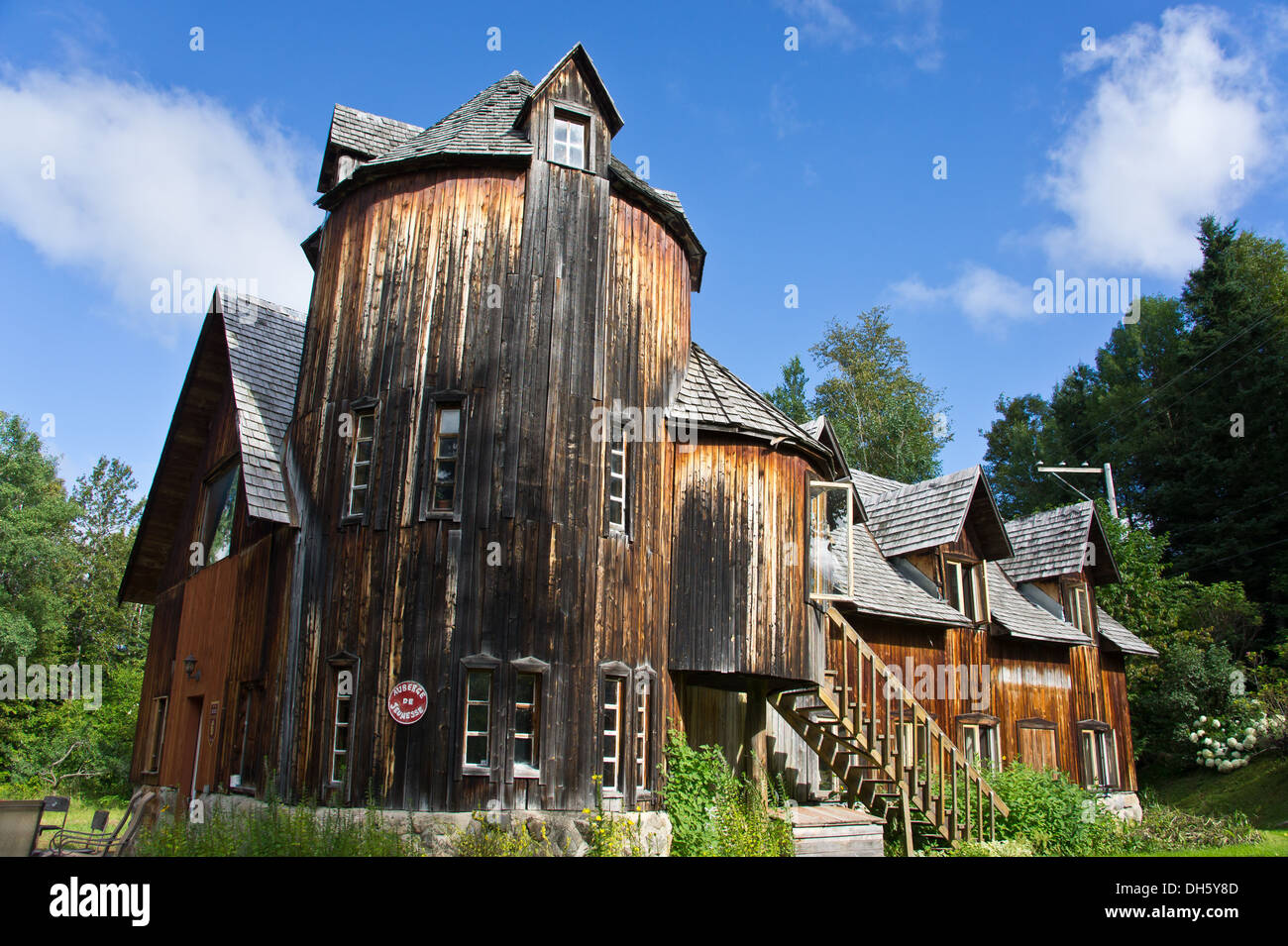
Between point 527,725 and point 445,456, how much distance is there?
4.07 metres

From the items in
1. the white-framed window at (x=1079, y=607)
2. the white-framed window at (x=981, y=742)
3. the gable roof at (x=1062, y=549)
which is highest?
the gable roof at (x=1062, y=549)

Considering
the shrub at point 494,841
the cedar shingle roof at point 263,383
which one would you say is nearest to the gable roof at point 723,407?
the cedar shingle roof at point 263,383

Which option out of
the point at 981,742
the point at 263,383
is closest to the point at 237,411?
the point at 263,383

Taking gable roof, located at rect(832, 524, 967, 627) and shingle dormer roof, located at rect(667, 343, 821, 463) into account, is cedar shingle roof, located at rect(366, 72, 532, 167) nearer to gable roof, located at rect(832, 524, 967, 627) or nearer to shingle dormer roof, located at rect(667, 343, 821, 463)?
shingle dormer roof, located at rect(667, 343, 821, 463)

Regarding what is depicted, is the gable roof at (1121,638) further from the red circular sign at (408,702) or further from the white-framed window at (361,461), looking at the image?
the white-framed window at (361,461)

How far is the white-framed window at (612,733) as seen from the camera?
13.0m

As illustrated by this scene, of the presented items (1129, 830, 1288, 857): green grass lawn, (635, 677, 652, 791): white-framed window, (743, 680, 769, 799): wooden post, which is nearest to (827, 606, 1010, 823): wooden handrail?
(743, 680, 769, 799): wooden post

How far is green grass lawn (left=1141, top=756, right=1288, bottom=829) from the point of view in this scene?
77.9ft

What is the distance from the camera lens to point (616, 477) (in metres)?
14.4

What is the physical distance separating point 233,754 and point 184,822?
62.3 inches

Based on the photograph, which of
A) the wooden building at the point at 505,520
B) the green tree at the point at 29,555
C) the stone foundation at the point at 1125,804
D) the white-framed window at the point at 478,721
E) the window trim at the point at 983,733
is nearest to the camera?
the white-framed window at the point at 478,721

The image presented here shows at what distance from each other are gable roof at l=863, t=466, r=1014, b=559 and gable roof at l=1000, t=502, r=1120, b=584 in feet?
11.0

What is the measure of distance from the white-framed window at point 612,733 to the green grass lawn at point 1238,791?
17997 millimetres
